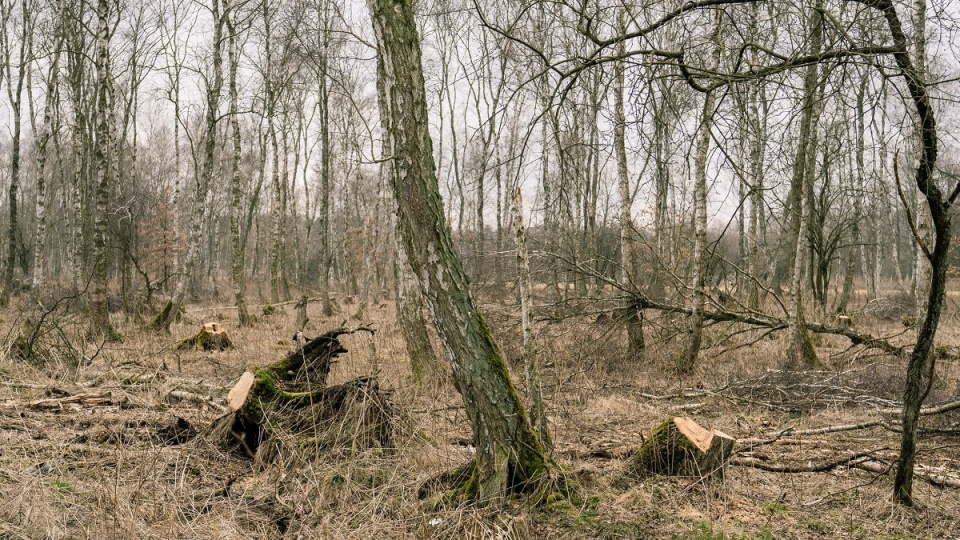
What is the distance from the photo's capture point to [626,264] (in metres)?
9.23

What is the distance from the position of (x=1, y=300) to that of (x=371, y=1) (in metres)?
18.1

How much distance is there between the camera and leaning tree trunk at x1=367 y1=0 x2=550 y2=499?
339 centimetres

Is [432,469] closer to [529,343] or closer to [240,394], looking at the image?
[529,343]

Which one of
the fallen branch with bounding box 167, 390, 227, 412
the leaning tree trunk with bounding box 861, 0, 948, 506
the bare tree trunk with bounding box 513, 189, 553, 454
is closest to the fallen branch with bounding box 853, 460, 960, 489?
the leaning tree trunk with bounding box 861, 0, 948, 506

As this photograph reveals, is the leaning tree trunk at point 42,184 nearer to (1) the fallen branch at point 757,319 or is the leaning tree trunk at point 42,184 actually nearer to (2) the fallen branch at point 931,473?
(1) the fallen branch at point 757,319

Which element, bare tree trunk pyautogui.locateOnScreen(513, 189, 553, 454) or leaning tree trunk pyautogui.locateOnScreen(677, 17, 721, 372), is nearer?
bare tree trunk pyautogui.locateOnScreen(513, 189, 553, 454)

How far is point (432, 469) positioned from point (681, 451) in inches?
64.3

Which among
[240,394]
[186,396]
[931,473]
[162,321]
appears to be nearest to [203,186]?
[162,321]

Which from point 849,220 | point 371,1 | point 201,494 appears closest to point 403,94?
point 371,1

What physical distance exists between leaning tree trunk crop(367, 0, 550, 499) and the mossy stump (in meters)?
1.12

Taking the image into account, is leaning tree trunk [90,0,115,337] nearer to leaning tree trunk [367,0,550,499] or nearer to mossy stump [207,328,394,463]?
mossy stump [207,328,394,463]

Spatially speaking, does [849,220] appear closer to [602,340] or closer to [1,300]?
[602,340]

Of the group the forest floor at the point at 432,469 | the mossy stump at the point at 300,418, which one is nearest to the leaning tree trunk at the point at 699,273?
the forest floor at the point at 432,469

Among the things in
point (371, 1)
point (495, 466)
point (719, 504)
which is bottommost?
point (719, 504)
